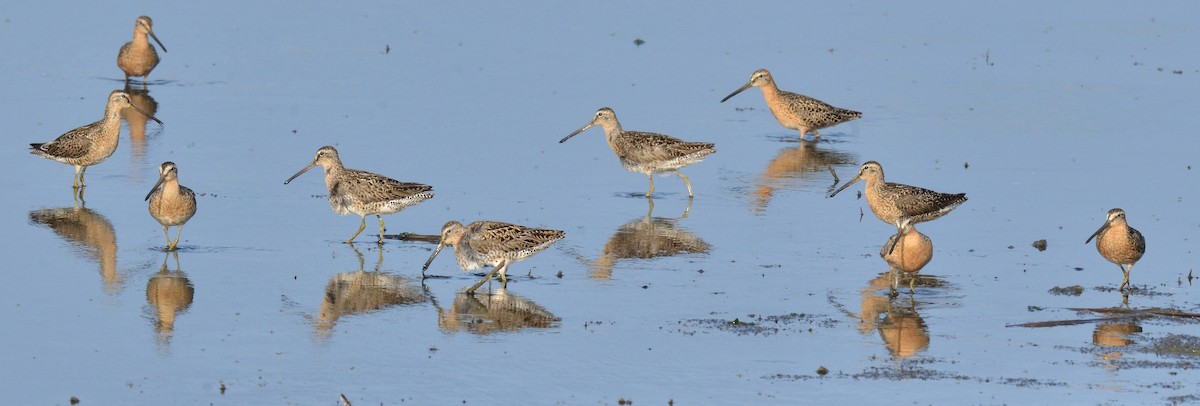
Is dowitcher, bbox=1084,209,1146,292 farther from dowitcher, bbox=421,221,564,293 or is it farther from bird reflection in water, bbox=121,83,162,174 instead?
bird reflection in water, bbox=121,83,162,174

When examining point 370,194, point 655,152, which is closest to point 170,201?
point 370,194

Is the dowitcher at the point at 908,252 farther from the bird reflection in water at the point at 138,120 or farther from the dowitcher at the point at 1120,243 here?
the bird reflection in water at the point at 138,120

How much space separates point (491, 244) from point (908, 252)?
3.22 metres

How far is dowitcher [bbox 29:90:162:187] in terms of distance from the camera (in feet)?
58.2

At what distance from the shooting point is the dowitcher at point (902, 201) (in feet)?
51.3

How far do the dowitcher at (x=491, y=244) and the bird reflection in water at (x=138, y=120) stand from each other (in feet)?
19.6

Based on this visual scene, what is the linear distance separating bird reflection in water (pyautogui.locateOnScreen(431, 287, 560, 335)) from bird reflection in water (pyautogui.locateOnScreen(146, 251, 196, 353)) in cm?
183

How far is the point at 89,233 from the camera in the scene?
15336 millimetres

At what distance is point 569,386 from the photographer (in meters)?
10.9

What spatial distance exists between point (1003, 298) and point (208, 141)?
10.2 meters

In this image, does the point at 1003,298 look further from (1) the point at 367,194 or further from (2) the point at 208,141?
(2) the point at 208,141

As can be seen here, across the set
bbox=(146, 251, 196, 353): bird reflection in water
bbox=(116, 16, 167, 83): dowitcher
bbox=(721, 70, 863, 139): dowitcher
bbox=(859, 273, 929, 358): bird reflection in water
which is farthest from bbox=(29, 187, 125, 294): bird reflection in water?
bbox=(721, 70, 863, 139): dowitcher

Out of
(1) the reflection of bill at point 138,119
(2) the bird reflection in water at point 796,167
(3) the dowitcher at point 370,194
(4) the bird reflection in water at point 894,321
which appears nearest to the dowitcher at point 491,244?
(3) the dowitcher at point 370,194

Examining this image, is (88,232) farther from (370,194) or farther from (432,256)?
(432,256)
